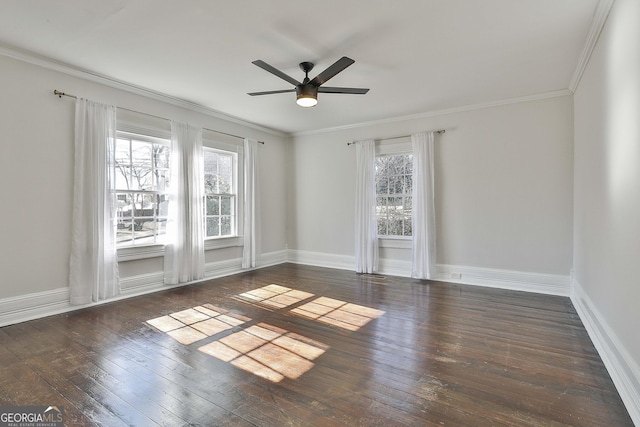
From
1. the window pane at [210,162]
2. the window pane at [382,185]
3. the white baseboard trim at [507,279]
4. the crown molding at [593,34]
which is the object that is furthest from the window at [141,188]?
the crown molding at [593,34]

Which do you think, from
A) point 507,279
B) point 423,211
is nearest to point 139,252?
point 423,211

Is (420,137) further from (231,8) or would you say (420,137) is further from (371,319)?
(231,8)

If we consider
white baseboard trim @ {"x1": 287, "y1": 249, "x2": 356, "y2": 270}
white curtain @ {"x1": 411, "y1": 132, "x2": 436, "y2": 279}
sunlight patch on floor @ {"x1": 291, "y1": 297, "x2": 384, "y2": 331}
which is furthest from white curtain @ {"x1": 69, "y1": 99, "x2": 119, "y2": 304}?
white curtain @ {"x1": 411, "y1": 132, "x2": 436, "y2": 279}

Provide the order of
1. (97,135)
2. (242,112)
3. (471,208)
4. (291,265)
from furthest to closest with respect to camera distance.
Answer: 1. (291,265)
2. (242,112)
3. (471,208)
4. (97,135)

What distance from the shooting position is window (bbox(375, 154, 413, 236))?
5.80 meters

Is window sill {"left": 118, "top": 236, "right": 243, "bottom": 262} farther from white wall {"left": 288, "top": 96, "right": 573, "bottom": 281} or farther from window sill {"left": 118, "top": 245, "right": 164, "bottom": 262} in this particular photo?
white wall {"left": 288, "top": 96, "right": 573, "bottom": 281}

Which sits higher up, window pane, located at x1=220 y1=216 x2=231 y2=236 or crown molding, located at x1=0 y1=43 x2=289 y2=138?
crown molding, located at x1=0 y1=43 x2=289 y2=138

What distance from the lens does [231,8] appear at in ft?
8.58

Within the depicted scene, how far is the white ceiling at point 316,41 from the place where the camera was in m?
2.62

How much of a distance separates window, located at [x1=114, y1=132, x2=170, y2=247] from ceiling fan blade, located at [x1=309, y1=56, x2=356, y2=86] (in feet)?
8.94

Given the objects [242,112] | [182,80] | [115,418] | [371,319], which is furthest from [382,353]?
[242,112]

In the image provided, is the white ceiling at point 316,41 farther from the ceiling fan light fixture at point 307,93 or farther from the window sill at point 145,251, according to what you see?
the window sill at point 145,251

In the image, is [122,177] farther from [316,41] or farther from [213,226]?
[316,41]

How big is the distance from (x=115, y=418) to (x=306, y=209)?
5292mm
